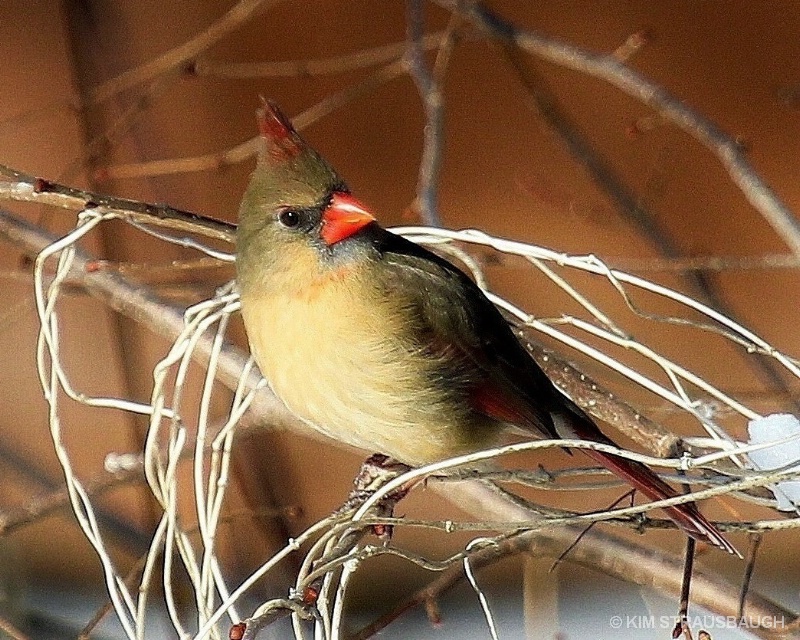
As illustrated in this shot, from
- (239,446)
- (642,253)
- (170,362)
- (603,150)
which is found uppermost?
(603,150)

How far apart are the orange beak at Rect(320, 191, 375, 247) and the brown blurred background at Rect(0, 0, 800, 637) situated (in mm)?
1233

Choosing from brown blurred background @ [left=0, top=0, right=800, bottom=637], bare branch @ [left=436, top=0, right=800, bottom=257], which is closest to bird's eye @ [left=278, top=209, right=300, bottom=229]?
bare branch @ [left=436, top=0, right=800, bottom=257]

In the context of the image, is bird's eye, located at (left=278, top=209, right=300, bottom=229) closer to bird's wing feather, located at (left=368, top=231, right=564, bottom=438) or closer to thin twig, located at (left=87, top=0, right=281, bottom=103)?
bird's wing feather, located at (left=368, top=231, right=564, bottom=438)

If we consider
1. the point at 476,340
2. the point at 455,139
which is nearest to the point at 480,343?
the point at 476,340

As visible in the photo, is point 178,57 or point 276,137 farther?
point 178,57

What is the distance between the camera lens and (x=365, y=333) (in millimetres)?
1484

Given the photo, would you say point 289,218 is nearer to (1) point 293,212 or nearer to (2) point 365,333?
(1) point 293,212

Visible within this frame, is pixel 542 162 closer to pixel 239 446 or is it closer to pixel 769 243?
pixel 769 243

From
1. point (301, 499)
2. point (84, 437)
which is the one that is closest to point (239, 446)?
point (301, 499)

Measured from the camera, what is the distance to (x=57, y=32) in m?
2.87

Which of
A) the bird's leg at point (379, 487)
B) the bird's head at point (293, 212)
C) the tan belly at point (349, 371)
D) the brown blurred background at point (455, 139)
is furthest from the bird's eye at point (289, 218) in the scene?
the brown blurred background at point (455, 139)

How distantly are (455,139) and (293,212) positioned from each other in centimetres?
148

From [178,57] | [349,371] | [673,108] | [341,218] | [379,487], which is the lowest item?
[379,487]

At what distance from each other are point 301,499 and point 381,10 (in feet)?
4.53
